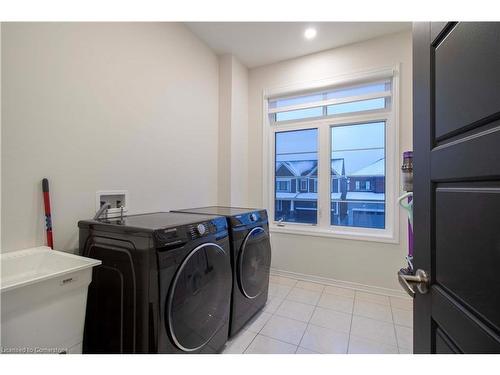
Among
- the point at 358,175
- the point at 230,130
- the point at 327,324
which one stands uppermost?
the point at 230,130

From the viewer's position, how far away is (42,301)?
0.97 metres

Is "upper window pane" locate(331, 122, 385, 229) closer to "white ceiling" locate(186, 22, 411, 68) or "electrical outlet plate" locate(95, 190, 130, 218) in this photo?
"white ceiling" locate(186, 22, 411, 68)

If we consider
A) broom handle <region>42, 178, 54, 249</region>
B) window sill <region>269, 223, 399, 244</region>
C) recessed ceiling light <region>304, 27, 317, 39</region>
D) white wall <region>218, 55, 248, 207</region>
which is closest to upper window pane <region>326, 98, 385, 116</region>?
recessed ceiling light <region>304, 27, 317, 39</region>

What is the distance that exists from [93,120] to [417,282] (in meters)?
1.98

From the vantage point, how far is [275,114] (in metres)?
3.07

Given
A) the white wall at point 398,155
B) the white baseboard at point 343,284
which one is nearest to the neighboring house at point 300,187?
the white wall at point 398,155

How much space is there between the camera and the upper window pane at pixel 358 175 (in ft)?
8.38

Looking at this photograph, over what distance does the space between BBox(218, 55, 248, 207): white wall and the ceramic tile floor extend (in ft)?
4.10

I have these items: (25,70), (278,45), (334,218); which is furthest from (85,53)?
(334,218)

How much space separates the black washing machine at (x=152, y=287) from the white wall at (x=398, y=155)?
161 centimetres

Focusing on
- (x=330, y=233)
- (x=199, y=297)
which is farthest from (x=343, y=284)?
(x=199, y=297)

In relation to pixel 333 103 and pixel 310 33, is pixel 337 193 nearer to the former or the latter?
pixel 333 103

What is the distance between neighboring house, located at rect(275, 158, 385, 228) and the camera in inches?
101
